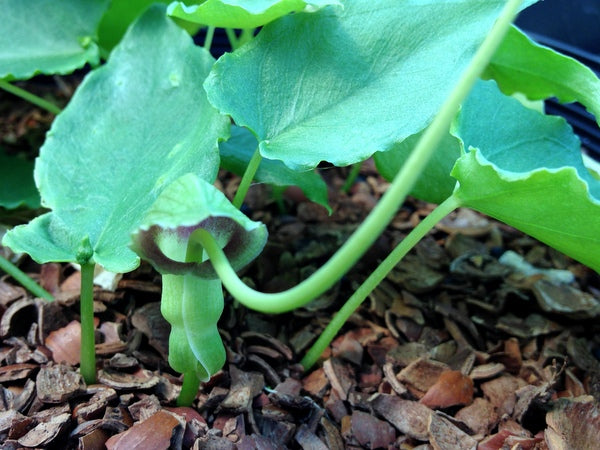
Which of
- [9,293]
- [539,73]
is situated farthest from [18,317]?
[539,73]

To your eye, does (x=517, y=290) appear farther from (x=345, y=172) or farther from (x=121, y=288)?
(x=121, y=288)

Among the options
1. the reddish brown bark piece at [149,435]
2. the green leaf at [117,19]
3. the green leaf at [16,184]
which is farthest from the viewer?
the green leaf at [117,19]

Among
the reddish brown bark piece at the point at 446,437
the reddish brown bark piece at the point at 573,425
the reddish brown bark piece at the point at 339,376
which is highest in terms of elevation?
the reddish brown bark piece at the point at 573,425

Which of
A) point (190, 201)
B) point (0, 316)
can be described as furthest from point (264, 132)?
point (0, 316)

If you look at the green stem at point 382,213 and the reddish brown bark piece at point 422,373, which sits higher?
the green stem at point 382,213

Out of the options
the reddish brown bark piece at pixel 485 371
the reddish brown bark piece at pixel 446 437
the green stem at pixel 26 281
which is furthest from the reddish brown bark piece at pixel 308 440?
the green stem at pixel 26 281

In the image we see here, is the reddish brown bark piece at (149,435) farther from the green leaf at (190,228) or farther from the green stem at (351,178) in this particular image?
the green stem at (351,178)

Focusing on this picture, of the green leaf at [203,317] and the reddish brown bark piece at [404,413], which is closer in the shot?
the green leaf at [203,317]
